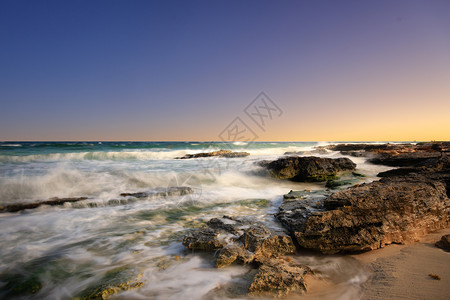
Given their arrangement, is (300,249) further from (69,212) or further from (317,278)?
(69,212)

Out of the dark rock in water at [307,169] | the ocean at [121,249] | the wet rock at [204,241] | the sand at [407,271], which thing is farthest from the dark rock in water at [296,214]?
the dark rock in water at [307,169]

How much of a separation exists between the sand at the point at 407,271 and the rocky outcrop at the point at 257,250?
74cm

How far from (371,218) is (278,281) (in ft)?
5.93

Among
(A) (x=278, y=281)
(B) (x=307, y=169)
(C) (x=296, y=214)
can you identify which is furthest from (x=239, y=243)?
(B) (x=307, y=169)

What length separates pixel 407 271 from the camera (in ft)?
7.86

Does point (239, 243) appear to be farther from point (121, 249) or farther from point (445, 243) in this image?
point (445, 243)

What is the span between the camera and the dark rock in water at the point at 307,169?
9.19 meters

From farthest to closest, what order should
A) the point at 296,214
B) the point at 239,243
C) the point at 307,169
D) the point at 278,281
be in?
the point at 307,169 < the point at 296,214 < the point at 239,243 < the point at 278,281

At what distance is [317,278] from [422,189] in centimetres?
262

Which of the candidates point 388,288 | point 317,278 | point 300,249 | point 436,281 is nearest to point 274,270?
point 317,278

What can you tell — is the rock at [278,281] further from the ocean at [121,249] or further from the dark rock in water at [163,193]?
the dark rock in water at [163,193]

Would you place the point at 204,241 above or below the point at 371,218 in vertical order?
below

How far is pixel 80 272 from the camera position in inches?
110

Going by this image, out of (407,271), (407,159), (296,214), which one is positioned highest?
(407,159)
